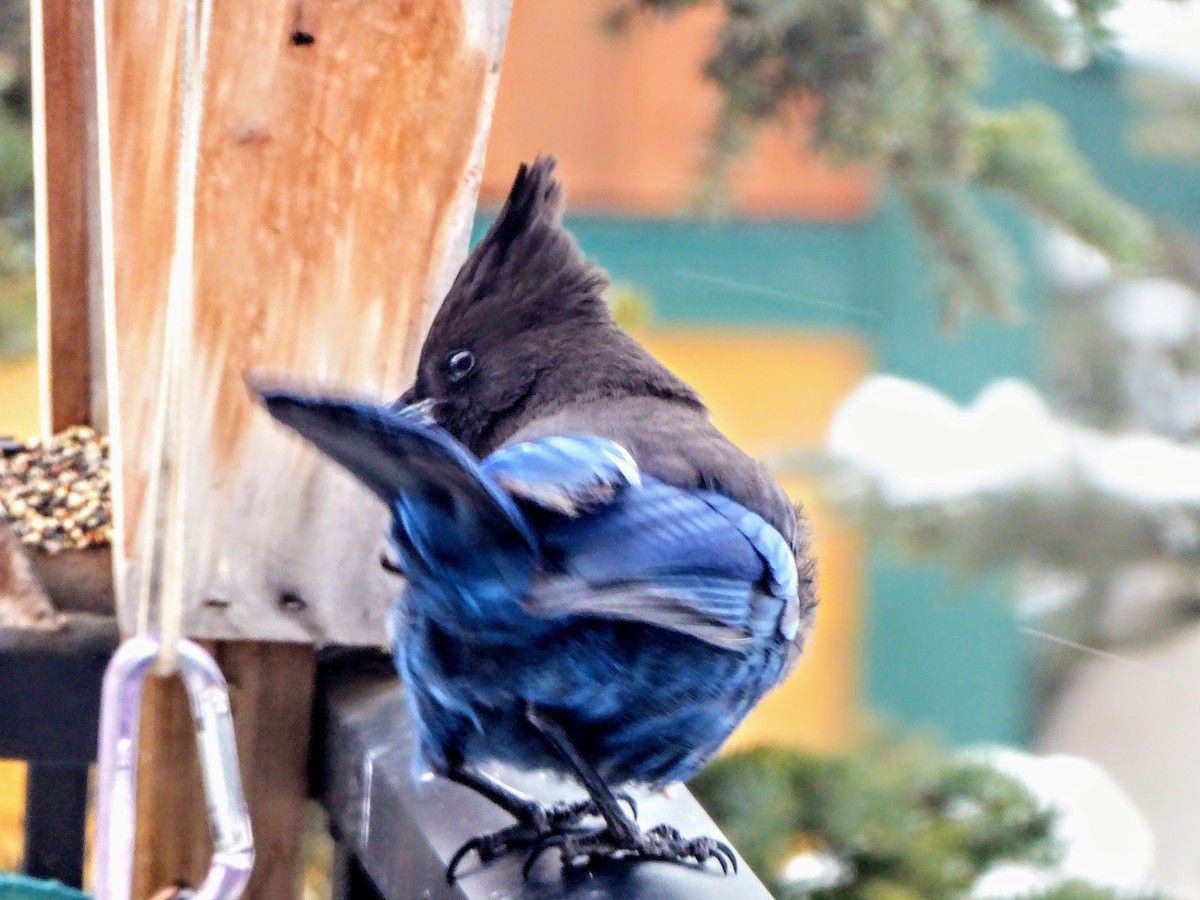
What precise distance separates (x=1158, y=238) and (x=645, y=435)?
2.07 metres

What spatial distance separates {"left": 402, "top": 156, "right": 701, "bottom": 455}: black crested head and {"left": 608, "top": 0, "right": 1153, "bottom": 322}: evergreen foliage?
79 centimetres

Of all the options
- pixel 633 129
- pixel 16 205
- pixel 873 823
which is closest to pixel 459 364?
pixel 873 823

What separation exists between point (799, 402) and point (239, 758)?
9.17ft

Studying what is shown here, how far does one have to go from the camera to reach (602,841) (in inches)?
44.9

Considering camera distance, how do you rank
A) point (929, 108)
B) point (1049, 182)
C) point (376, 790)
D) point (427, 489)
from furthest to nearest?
→ 1. point (1049, 182)
2. point (929, 108)
3. point (376, 790)
4. point (427, 489)

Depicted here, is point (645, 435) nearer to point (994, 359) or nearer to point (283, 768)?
point (283, 768)

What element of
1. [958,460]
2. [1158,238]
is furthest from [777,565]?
[1158,238]

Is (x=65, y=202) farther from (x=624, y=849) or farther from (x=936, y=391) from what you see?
(x=936, y=391)

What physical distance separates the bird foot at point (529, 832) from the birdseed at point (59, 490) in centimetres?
58

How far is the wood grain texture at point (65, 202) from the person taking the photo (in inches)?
67.9

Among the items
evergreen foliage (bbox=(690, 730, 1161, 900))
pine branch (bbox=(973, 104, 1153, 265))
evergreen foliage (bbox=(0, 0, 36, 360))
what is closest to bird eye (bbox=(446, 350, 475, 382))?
evergreen foliage (bbox=(690, 730, 1161, 900))

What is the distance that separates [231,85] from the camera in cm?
118

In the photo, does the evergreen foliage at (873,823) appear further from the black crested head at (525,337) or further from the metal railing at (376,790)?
the black crested head at (525,337)

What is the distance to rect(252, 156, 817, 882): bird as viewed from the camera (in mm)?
898
